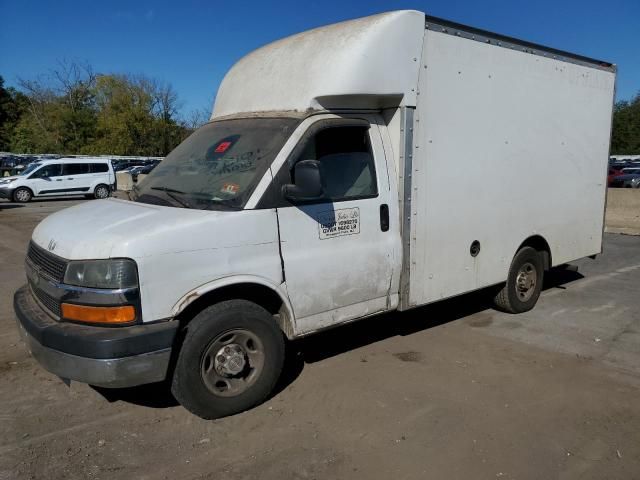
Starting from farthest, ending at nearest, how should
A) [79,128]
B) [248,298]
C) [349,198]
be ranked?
[79,128], [349,198], [248,298]

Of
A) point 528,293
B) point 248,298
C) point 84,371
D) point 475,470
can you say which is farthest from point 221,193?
point 528,293

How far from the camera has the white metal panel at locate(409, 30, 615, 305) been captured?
15.4 ft

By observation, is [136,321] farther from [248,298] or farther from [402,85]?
[402,85]

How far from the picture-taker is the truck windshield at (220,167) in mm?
3742

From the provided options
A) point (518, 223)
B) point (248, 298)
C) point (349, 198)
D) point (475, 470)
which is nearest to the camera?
point (475, 470)

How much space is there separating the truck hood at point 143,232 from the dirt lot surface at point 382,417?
1.25 metres

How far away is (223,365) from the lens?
3.64m

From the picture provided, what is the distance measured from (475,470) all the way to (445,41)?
11.5 feet

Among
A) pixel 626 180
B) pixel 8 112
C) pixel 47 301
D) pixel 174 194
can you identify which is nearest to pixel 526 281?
pixel 174 194

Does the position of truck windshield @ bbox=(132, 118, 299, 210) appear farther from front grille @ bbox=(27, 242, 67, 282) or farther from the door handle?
the door handle

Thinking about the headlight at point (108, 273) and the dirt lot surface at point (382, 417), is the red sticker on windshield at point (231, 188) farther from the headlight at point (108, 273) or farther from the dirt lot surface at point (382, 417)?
the dirt lot surface at point (382, 417)

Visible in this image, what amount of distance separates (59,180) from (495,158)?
2358 centimetres

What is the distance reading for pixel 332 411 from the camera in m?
3.82

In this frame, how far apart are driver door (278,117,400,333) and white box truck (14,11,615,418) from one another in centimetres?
1
